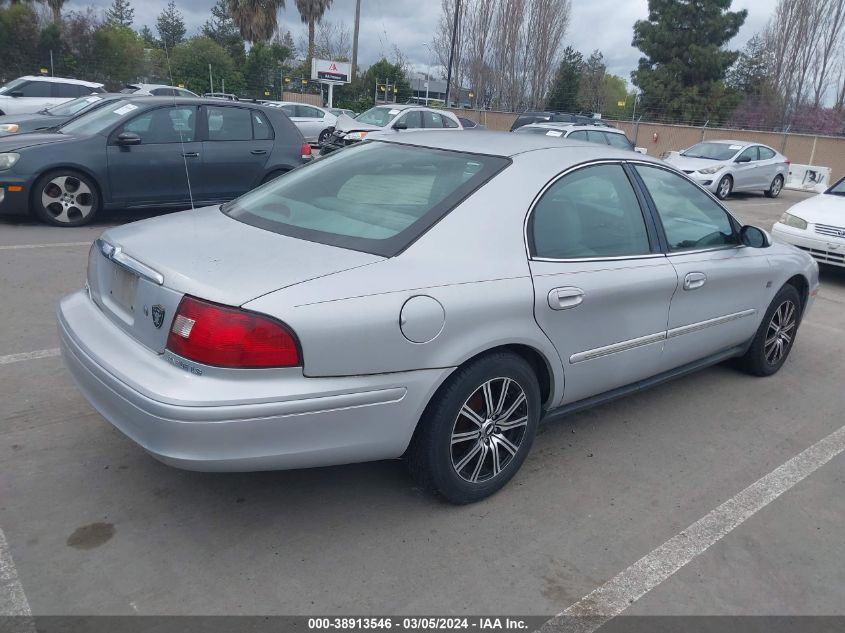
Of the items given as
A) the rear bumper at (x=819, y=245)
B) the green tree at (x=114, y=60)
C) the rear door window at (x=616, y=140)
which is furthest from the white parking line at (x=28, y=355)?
the green tree at (x=114, y=60)

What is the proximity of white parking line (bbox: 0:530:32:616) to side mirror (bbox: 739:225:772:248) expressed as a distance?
13.4 feet

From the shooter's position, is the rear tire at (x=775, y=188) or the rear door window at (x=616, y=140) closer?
the rear door window at (x=616, y=140)

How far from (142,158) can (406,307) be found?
6612mm

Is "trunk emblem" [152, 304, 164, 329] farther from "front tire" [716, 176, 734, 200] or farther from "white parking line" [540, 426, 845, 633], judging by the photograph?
"front tire" [716, 176, 734, 200]

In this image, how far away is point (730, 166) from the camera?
1611 centimetres

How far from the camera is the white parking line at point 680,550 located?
2.59m

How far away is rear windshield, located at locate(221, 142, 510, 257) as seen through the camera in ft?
9.97

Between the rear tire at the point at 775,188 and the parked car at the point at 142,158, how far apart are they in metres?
13.4

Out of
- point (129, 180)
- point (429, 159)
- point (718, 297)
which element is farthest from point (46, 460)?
point (129, 180)

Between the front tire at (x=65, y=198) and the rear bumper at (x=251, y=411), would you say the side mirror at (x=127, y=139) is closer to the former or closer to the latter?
the front tire at (x=65, y=198)

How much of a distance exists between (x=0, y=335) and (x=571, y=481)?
148 inches

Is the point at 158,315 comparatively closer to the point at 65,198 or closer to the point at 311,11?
the point at 65,198

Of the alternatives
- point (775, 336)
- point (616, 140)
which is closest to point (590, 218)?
point (775, 336)
